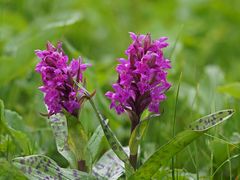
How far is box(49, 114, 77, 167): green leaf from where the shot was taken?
1.79 metres

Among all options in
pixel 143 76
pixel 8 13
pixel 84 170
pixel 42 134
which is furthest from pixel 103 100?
pixel 8 13

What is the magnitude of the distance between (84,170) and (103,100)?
0.87 meters

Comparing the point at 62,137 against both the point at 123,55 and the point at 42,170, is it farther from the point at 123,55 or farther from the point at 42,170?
the point at 123,55

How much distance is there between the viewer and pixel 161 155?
165cm

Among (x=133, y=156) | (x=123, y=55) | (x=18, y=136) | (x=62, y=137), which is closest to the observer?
(x=133, y=156)

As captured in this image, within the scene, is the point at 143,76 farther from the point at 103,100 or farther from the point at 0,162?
the point at 103,100

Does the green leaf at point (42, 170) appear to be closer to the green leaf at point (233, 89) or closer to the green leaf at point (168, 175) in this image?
the green leaf at point (168, 175)

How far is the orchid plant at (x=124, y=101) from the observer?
1.63 m

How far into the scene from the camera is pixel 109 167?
74.2 inches

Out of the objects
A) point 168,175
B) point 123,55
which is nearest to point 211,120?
point 168,175

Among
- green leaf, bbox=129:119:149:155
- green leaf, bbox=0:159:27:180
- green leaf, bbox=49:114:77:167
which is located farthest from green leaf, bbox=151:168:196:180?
green leaf, bbox=0:159:27:180

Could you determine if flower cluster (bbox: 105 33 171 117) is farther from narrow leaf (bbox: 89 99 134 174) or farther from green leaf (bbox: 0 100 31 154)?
green leaf (bbox: 0 100 31 154)

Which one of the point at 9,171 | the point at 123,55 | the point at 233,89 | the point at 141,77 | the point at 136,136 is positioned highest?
the point at 123,55

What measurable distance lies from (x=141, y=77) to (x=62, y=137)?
15.5 inches
